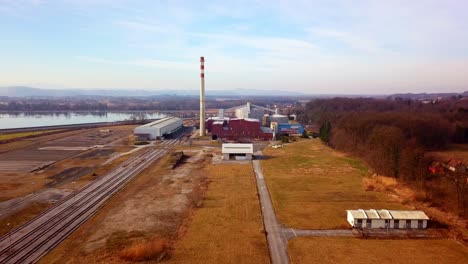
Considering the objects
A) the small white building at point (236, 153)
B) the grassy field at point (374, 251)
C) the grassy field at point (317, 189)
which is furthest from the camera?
the small white building at point (236, 153)

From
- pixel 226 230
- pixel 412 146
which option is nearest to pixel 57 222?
pixel 226 230

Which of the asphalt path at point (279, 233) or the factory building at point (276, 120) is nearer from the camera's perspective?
the asphalt path at point (279, 233)

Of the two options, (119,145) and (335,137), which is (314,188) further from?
(119,145)

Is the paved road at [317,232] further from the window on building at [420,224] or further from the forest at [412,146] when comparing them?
the forest at [412,146]

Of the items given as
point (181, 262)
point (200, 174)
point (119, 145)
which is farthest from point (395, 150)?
point (119, 145)

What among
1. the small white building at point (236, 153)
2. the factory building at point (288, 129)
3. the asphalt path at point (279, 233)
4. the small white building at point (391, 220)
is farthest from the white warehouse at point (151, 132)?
the small white building at point (391, 220)

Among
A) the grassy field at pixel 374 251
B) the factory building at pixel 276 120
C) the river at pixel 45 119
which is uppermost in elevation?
the factory building at pixel 276 120

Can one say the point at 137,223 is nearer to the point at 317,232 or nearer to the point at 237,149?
the point at 317,232

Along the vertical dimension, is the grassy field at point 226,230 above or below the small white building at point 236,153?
below
